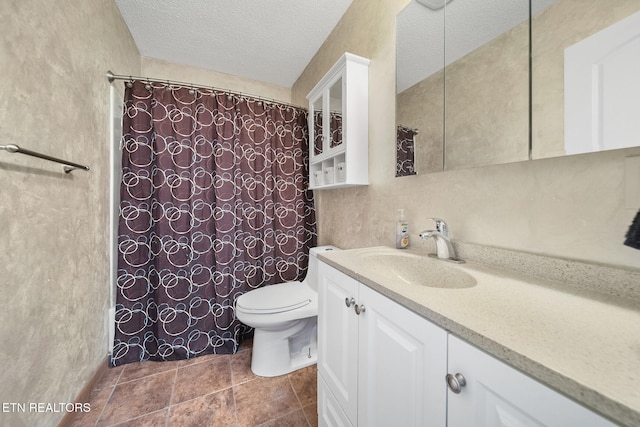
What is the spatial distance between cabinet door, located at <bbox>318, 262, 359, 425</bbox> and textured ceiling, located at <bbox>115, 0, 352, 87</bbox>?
170cm

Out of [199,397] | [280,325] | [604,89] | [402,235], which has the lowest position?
[199,397]

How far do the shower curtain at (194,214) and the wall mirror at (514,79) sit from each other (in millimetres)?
1140

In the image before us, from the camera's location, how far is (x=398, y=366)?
1.92 ft

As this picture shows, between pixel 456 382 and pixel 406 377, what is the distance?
0.15 meters

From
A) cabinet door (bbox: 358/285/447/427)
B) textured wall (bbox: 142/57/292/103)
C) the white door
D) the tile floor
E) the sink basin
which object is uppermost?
textured wall (bbox: 142/57/292/103)

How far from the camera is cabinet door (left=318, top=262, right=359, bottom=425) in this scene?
78 centimetres

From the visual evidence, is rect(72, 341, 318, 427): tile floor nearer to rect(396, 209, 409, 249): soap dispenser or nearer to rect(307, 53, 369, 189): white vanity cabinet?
rect(396, 209, 409, 249): soap dispenser

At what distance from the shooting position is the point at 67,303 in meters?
1.10

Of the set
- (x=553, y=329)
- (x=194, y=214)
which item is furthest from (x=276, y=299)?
(x=553, y=329)

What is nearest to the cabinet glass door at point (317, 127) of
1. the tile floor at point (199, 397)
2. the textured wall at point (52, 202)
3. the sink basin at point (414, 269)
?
the sink basin at point (414, 269)

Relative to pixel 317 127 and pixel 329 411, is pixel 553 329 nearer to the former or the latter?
pixel 329 411

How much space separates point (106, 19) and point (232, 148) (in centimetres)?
100

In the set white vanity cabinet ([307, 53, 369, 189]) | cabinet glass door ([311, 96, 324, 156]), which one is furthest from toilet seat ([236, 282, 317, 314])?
cabinet glass door ([311, 96, 324, 156])

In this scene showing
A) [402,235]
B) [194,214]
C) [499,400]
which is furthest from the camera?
[194,214]
